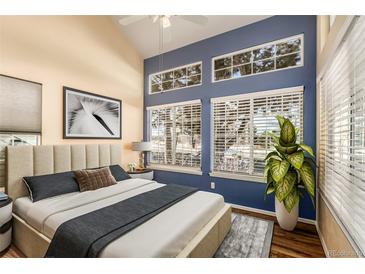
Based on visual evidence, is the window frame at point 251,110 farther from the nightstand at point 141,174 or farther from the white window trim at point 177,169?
the nightstand at point 141,174

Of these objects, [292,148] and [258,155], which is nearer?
[292,148]

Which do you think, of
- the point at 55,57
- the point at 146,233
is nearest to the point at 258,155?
the point at 146,233

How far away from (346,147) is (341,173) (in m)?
0.28

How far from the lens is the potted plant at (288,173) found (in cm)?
232

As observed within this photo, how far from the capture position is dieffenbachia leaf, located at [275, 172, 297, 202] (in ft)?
7.69

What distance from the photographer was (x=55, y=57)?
9.56ft

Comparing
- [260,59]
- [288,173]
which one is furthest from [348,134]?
[260,59]

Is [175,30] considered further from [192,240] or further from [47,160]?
[192,240]

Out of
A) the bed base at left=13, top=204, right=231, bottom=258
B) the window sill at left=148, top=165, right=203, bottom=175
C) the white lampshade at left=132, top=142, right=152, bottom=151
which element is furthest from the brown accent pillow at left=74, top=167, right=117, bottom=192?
the window sill at left=148, top=165, right=203, bottom=175

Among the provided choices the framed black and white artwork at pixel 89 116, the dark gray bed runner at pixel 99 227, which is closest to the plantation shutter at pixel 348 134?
the dark gray bed runner at pixel 99 227

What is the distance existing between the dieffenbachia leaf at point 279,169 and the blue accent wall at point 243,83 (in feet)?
2.50

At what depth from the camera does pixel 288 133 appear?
97.3 inches
